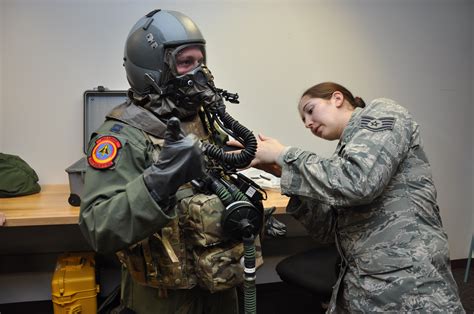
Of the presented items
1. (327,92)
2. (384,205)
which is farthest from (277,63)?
(384,205)

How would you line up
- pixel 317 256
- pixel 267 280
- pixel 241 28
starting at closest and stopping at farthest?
pixel 317 256, pixel 241 28, pixel 267 280

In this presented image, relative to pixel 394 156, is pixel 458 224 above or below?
below

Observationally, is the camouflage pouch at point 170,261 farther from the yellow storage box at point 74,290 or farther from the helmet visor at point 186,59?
the yellow storage box at point 74,290

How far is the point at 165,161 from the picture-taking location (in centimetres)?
87

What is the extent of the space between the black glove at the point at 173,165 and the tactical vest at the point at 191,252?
18 cm

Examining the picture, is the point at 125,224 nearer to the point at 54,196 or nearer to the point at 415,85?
the point at 54,196

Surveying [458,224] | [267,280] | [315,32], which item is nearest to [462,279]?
[458,224]

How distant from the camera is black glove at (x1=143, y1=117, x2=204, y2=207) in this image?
2.82 feet

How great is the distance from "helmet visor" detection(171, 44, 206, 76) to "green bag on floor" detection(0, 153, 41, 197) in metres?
1.46

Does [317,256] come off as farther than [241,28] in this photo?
No

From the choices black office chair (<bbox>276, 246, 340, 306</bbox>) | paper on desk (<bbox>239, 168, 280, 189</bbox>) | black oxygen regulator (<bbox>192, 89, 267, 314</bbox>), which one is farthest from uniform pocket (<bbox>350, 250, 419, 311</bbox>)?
paper on desk (<bbox>239, 168, 280, 189</bbox>)

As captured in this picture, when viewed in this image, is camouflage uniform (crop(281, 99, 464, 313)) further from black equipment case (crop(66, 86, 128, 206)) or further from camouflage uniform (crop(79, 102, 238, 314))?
black equipment case (crop(66, 86, 128, 206))

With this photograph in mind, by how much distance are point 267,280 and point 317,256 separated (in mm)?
913

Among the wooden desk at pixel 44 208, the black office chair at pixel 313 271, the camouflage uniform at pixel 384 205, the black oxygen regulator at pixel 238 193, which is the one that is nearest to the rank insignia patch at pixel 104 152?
the black oxygen regulator at pixel 238 193
